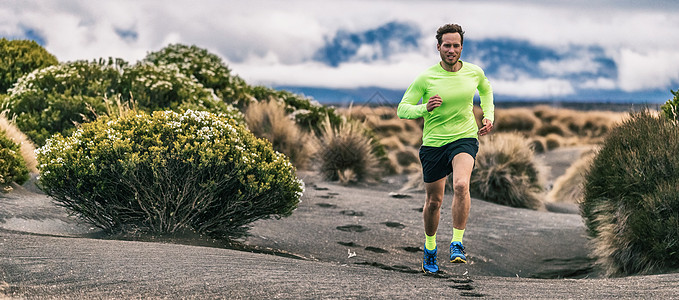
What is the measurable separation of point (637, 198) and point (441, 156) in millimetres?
2950

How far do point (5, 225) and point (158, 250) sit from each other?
8.63ft

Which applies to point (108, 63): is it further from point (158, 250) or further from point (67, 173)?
point (158, 250)

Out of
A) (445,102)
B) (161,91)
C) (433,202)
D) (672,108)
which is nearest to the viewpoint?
(445,102)

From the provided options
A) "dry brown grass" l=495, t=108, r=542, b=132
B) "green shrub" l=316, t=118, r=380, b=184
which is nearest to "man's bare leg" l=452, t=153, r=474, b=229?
"green shrub" l=316, t=118, r=380, b=184

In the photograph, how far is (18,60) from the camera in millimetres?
18188

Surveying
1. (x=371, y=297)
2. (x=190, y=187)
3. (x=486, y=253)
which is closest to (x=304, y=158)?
(x=486, y=253)

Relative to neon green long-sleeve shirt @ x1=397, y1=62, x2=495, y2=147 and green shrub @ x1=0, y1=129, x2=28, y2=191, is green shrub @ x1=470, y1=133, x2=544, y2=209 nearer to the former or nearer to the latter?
neon green long-sleeve shirt @ x1=397, y1=62, x2=495, y2=147

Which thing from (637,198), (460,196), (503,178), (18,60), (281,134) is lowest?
(503,178)

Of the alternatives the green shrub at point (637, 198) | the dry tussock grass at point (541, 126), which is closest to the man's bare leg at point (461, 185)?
the green shrub at point (637, 198)

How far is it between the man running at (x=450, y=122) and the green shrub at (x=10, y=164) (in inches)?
232

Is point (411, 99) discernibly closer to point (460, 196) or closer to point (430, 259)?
point (460, 196)

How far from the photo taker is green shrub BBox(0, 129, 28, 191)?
980cm

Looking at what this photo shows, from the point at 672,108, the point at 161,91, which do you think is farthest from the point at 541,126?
the point at 672,108

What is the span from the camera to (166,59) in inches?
920
